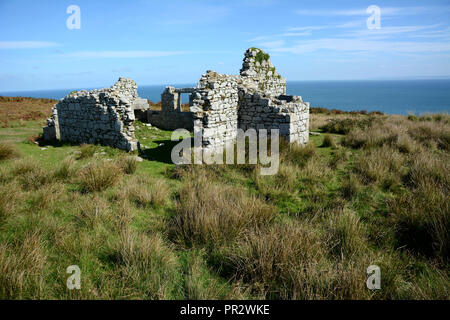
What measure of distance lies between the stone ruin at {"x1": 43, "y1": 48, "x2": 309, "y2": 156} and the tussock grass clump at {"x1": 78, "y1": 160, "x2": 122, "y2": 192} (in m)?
3.39

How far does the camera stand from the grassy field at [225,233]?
3.07 m

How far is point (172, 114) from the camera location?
15961 millimetres

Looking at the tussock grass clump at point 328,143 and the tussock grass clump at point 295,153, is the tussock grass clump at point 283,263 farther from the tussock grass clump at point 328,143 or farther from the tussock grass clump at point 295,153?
the tussock grass clump at point 328,143

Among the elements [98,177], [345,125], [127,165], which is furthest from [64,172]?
[345,125]

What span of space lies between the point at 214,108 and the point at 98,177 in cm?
481

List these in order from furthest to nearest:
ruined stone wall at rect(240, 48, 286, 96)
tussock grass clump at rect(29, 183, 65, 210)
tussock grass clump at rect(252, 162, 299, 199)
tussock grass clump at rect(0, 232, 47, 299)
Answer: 1. ruined stone wall at rect(240, 48, 286, 96)
2. tussock grass clump at rect(252, 162, 299, 199)
3. tussock grass clump at rect(29, 183, 65, 210)
4. tussock grass clump at rect(0, 232, 47, 299)

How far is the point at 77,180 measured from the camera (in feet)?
22.2

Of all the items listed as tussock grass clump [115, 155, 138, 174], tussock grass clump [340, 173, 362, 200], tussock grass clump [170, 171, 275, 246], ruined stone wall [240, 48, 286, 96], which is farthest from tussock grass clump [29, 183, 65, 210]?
ruined stone wall [240, 48, 286, 96]

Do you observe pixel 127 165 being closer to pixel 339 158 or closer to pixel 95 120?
pixel 95 120

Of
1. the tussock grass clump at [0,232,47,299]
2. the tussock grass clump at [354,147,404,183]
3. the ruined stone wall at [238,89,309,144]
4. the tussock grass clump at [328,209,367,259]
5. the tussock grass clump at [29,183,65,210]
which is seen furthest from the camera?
the ruined stone wall at [238,89,309,144]

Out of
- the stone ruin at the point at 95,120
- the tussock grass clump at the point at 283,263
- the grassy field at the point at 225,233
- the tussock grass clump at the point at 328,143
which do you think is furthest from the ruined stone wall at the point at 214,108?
the tussock grass clump at the point at 283,263

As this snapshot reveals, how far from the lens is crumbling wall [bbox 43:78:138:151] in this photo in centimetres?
1062

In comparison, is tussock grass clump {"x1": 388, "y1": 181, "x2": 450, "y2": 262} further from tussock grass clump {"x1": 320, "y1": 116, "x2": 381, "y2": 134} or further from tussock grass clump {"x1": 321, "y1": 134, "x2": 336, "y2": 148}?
tussock grass clump {"x1": 320, "y1": 116, "x2": 381, "y2": 134}

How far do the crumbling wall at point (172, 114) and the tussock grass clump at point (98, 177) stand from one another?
906 centimetres
